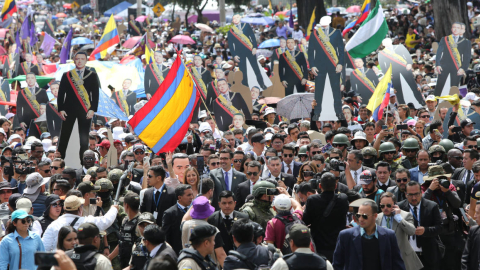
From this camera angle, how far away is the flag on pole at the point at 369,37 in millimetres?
15250

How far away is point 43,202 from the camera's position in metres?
8.34

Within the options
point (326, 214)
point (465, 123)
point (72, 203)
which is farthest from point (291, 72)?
point (72, 203)

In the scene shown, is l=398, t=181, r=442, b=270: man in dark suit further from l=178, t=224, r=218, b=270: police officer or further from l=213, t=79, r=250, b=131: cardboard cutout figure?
l=213, t=79, r=250, b=131: cardboard cutout figure

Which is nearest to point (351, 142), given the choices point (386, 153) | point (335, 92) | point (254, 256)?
point (386, 153)

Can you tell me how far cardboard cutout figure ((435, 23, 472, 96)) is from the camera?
1520 centimetres

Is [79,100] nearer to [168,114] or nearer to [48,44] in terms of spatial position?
[168,114]

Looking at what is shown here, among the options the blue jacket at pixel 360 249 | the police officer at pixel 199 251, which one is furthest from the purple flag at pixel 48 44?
the police officer at pixel 199 251

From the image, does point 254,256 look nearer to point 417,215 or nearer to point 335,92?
point 417,215

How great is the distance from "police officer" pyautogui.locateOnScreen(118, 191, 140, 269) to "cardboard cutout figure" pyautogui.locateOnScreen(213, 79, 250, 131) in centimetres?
666

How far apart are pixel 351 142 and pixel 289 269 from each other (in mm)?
5470

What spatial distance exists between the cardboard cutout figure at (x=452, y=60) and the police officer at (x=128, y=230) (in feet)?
31.8

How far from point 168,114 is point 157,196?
6.21 feet

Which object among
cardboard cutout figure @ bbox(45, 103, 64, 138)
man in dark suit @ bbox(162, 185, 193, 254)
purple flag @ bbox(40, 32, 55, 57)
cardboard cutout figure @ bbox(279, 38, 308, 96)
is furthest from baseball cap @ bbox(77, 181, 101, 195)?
purple flag @ bbox(40, 32, 55, 57)

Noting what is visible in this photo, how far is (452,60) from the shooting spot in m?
15.3
